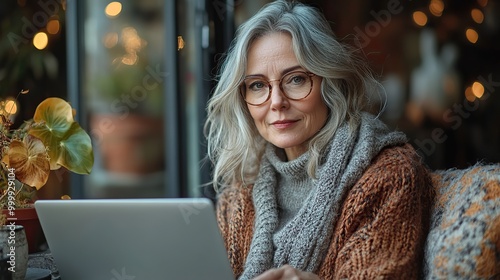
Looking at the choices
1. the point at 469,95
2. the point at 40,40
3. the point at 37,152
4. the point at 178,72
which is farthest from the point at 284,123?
the point at 469,95

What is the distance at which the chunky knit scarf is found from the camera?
61.1 inches

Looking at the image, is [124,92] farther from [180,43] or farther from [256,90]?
[256,90]

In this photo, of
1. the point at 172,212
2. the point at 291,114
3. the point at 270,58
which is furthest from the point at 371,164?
the point at 172,212

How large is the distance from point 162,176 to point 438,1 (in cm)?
201

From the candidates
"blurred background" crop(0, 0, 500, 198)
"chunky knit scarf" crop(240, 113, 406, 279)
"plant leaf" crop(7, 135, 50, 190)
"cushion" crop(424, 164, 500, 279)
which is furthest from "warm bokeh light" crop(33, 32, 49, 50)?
"cushion" crop(424, 164, 500, 279)

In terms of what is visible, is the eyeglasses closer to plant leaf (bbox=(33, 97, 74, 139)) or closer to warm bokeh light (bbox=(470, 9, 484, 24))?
plant leaf (bbox=(33, 97, 74, 139))

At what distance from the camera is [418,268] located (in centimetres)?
147

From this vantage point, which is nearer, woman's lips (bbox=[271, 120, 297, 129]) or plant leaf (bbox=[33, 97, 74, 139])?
plant leaf (bbox=[33, 97, 74, 139])

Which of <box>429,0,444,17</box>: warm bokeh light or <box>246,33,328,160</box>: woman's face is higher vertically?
<box>429,0,444,17</box>: warm bokeh light

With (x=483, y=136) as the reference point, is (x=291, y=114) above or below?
above

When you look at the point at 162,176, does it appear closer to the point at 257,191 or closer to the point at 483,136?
the point at 257,191

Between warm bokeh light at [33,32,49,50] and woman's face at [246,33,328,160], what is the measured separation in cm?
117

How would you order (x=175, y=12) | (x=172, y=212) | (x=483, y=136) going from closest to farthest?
(x=172, y=212) < (x=175, y=12) < (x=483, y=136)

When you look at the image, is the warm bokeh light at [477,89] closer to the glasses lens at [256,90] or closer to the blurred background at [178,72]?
the blurred background at [178,72]
